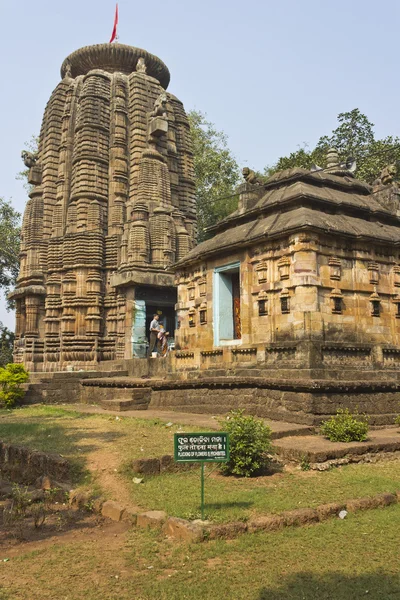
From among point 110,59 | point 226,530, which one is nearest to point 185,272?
point 226,530

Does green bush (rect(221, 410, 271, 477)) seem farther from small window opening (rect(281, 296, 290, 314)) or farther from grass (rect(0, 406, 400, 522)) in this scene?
small window opening (rect(281, 296, 290, 314))

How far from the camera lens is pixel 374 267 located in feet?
43.7

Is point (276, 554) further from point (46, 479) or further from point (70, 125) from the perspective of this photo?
point (70, 125)

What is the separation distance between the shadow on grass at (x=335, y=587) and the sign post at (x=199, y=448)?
1829 millimetres

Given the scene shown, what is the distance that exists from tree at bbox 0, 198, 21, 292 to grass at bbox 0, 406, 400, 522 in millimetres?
30127

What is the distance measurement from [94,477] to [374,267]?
8.93 metres

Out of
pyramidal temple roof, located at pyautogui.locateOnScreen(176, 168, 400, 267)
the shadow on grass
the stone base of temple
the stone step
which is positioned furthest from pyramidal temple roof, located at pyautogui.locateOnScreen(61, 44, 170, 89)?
the shadow on grass

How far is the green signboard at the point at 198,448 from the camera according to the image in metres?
6.08

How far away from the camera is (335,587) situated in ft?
14.1

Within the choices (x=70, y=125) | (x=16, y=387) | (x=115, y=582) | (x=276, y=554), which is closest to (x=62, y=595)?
(x=115, y=582)

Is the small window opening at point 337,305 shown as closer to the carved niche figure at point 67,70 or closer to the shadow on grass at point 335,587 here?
the shadow on grass at point 335,587

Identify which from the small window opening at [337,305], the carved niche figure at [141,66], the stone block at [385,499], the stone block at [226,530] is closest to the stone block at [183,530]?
the stone block at [226,530]

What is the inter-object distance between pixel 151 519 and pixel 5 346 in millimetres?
36069

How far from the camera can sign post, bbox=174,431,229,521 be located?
6082 millimetres
